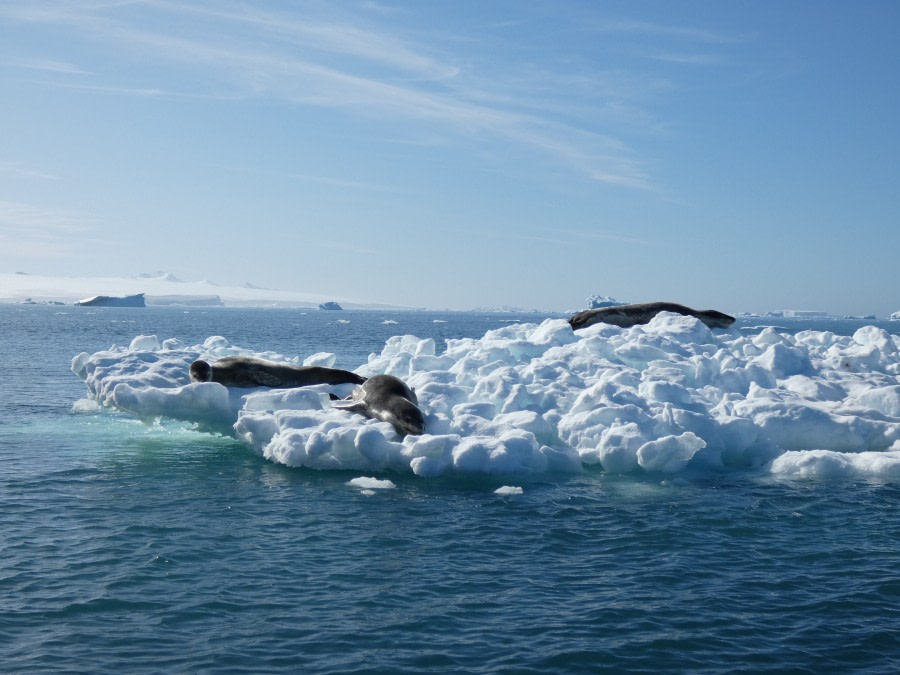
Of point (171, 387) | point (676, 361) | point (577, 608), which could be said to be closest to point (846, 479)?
point (676, 361)

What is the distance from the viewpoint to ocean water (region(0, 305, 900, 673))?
7.07 meters

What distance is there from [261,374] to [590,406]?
7713 millimetres

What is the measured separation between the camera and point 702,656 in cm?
703

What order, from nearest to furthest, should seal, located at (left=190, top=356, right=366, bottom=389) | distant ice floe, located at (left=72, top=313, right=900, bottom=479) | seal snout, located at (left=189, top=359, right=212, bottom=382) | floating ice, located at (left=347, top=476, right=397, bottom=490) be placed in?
floating ice, located at (left=347, top=476, right=397, bottom=490)
distant ice floe, located at (left=72, top=313, right=900, bottom=479)
seal snout, located at (left=189, top=359, right=212, bottom=382)
seal, located at (left=190, top=356, right=366, bottom=389)

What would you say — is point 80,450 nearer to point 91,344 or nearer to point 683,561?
point 683,561

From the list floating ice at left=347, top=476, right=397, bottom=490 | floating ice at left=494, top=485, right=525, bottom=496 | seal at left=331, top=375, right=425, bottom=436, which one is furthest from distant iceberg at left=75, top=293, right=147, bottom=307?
floating ice at left=494, top=485, right=525, bottom=496

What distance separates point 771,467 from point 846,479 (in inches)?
46.8

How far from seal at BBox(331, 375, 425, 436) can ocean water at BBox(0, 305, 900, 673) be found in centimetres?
115

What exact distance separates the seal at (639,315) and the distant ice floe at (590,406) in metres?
2.44

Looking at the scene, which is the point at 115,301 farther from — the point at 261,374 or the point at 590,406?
the point at 590,406

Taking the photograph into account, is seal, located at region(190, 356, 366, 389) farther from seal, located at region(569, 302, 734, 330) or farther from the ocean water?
seal, located at region(569, 302, 734, 330)

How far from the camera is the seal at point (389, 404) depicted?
45.7 ft

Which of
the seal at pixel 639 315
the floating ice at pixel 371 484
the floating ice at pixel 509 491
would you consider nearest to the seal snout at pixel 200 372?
the floating ice at pixel 371 484

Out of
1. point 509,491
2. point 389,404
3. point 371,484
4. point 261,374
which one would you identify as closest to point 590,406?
point 509,491
